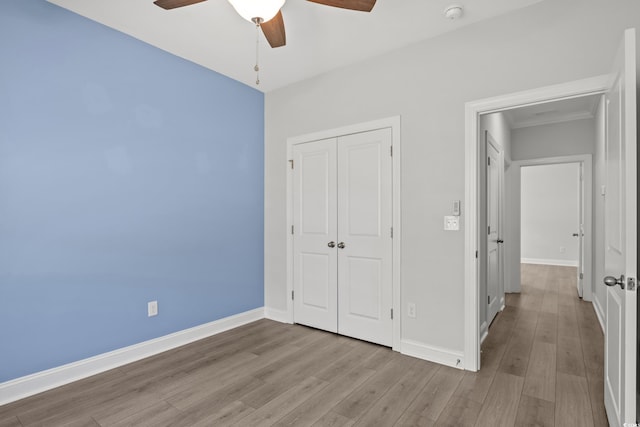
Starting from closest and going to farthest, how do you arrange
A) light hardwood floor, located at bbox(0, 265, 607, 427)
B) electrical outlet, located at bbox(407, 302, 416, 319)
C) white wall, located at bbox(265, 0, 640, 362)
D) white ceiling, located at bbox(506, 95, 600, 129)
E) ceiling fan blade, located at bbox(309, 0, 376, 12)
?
ceiling fan blade, located at bbox(309, 0, 376, 12)
light hardwood floor, located at bbox(0, 265, 607, 427)
white wall, located at bbox(265, 0, 640, 362)
electrical outlet, located at bbox(407, 302, 416, 319)
white ceiling, located at bbox(506, 95, 600, 129)

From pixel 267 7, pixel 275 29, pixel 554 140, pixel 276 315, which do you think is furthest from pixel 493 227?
pixel 267 7

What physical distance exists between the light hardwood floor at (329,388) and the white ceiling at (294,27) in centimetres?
277

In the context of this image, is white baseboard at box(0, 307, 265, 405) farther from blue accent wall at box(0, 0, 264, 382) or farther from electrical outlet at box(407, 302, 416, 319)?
electrical outlet at box(407, 302, 416, 319)

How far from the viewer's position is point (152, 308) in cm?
300

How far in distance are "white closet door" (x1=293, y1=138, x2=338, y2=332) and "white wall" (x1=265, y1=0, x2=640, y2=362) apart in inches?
17.1

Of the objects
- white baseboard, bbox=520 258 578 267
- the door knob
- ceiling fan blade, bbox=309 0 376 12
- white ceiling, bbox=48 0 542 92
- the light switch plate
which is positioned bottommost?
white baseboard, bbox=520 258 578 267

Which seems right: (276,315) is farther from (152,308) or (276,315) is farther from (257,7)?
(257,7)

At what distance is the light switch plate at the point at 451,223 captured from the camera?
2713 millimetres

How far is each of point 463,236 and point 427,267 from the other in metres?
0.41

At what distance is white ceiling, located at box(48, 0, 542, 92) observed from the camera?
7.99 feet

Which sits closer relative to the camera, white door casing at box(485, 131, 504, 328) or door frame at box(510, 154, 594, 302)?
white door casing at box(485, 131, 504, 328)

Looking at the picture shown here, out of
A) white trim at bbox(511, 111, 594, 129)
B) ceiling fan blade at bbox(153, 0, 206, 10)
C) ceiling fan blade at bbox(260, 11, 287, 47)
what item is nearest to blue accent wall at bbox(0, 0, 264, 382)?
ceiling fan blade at bbox(153, 0, 206, 10)

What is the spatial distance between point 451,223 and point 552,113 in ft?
11.9

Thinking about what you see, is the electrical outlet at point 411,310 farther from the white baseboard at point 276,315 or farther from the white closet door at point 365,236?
the white baseboard at point 276,315
